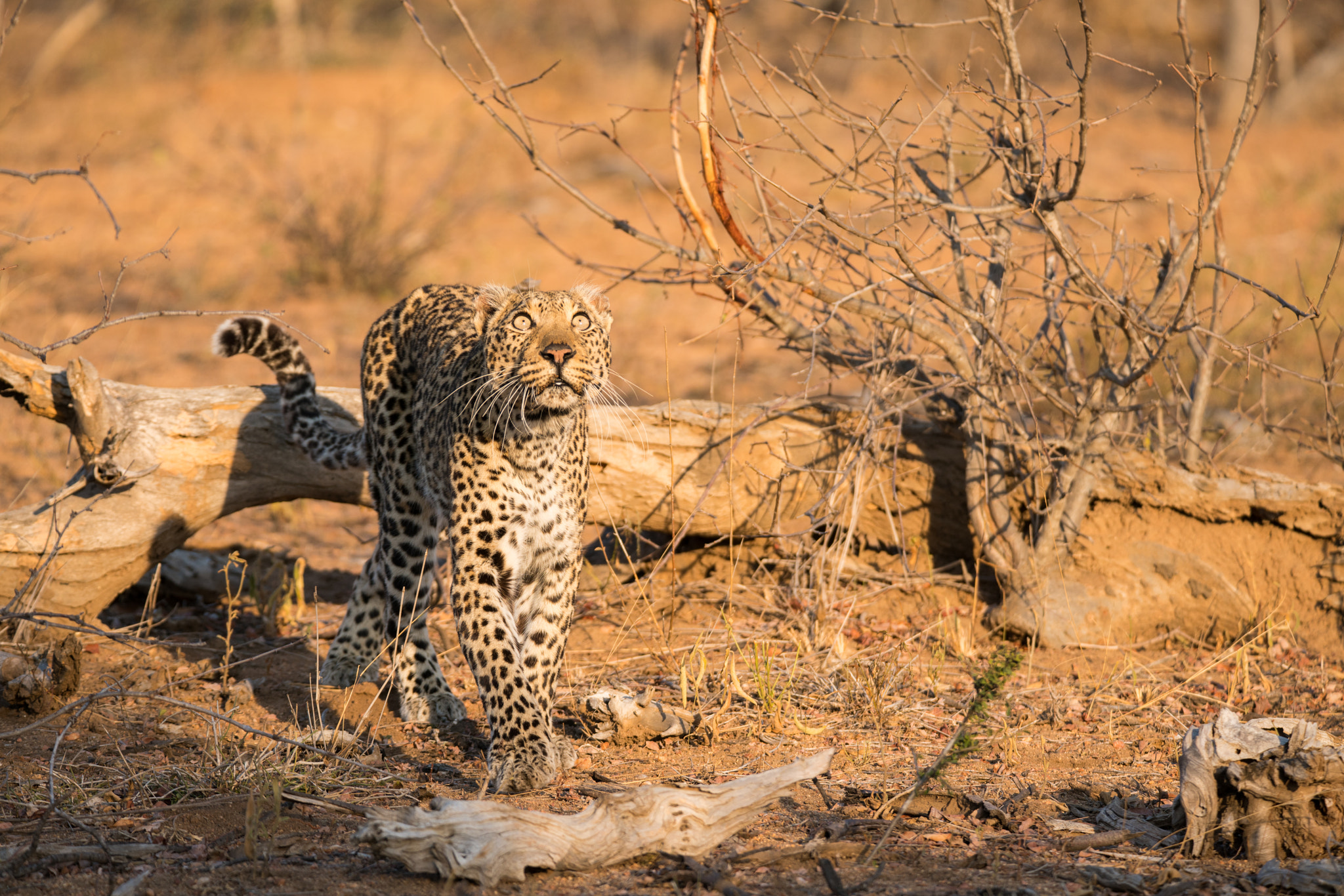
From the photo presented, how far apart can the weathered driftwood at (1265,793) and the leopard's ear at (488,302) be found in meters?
3.03

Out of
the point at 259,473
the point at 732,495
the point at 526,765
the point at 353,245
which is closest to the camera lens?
the point at 526,765

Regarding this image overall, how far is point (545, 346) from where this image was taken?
4.53m

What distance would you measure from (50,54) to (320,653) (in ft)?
50.7

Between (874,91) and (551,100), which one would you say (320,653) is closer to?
(551,100)

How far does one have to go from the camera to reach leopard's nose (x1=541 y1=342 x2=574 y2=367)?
14.8 feet

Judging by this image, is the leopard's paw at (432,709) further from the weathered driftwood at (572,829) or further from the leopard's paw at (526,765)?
the weathered driftwood at (572,829)

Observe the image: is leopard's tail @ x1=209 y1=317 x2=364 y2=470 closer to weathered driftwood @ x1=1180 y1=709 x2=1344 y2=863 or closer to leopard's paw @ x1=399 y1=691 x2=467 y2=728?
leopard's paw @ x1=399 y1=691 x2=467 y2=728

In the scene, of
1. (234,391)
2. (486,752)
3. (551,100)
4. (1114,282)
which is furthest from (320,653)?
(551,100)

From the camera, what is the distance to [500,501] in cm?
485

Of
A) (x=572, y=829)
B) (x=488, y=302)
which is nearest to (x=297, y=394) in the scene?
(x=488, y=302)

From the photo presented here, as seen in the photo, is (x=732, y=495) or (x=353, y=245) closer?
(x=732, y=495)

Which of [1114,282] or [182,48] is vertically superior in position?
[182,48]

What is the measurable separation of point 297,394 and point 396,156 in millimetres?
11738

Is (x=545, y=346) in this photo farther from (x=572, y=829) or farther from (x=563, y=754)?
(x=572, y=829)
